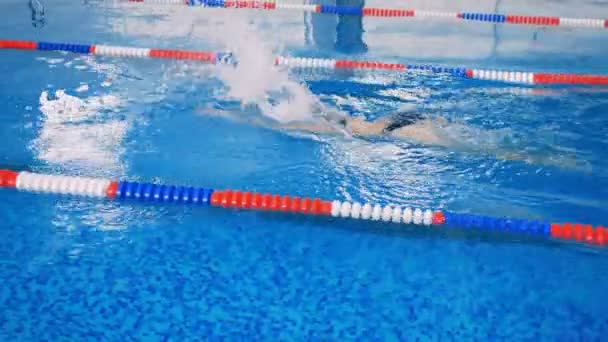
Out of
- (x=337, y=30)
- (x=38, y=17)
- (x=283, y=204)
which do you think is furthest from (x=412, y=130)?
(x=38, y=17)

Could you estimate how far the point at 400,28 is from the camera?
24.0 ft

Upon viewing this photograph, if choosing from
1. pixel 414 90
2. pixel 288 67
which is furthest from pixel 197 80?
pixel 414 90

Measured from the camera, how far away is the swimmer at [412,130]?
3.93 meters

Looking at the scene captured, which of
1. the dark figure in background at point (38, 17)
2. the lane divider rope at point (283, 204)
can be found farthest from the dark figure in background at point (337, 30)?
the lane divider rope at point (283, 204)

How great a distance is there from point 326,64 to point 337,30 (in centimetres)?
140

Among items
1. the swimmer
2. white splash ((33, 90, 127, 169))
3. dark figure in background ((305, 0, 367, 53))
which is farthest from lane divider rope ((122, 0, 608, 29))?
white splash ((33, 90, 127, 169))

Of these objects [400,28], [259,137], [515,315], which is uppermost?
[400,28]

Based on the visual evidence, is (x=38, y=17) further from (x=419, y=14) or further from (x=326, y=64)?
(x=419, y=14)

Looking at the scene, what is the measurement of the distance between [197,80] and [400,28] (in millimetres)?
3074

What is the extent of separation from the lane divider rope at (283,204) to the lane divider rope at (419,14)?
4.78 m

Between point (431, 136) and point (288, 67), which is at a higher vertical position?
point (288, 67)

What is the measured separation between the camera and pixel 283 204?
3.34m

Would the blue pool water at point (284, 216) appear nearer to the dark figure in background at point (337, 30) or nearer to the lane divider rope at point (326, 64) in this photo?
the lane divider rope at point (326, 64)

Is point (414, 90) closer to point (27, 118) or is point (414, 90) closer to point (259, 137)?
point (259, 137)
